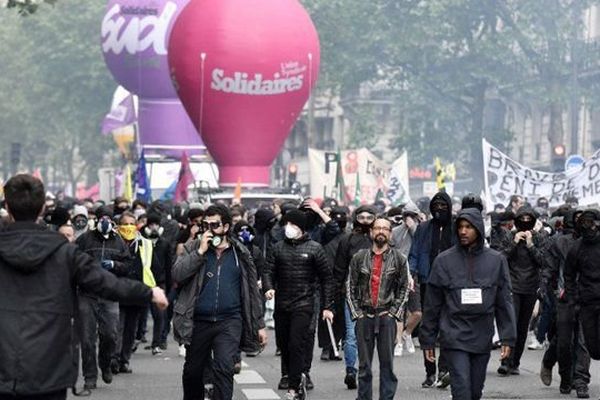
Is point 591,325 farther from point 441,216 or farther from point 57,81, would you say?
point 57,81

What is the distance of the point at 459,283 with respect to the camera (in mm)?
12430

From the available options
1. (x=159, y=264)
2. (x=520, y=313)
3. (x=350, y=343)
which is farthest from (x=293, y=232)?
(x=159, y=264)

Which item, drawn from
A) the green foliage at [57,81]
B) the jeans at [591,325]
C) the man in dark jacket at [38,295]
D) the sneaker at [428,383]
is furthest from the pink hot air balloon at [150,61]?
the man in dark jacket at [38,295]

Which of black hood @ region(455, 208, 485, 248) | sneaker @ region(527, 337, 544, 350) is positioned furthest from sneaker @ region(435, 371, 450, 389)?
sneaker @ region(527, 337, 544, 350)

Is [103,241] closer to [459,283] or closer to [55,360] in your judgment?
[459,283]

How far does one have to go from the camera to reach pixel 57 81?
89.0 m

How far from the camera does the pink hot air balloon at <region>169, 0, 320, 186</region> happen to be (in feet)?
144

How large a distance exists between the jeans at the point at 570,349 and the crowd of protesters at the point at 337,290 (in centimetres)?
1

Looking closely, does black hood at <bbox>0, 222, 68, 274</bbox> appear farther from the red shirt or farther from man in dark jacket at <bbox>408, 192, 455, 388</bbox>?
man in dark jacket at <bbox>408, 192, 455, 388</bbox>

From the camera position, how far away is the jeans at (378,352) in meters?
14.7

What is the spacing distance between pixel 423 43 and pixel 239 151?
1260 inches

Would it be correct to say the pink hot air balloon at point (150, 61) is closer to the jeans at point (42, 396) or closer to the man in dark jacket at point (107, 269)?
the man in dark jacket at point (107, 269)

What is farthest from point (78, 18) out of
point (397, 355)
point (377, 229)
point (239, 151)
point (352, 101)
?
point (377, 229)

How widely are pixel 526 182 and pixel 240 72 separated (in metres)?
10.9
